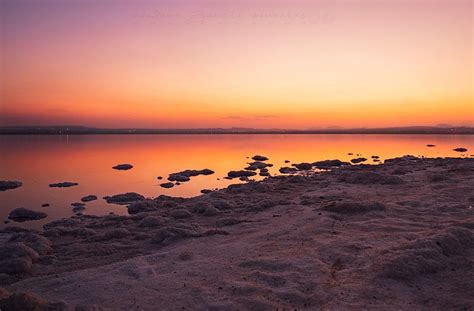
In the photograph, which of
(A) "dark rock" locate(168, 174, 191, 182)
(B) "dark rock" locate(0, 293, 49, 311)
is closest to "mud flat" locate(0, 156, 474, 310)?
(B) "dark rock" locate(0, 293, 49, 311)

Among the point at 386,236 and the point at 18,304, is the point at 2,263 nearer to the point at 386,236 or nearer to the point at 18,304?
the point at 18,304

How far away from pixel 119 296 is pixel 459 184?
17441 mm

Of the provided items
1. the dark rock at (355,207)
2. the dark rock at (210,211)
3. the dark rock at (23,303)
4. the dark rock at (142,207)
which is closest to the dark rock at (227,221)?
the dark rock at (210,211)

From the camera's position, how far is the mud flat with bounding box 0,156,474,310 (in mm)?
7113

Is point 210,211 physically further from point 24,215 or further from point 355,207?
point 24,215

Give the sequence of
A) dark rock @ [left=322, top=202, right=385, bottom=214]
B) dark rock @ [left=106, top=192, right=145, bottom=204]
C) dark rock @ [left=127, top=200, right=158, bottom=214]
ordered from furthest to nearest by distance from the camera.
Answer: dark rock @ [left=106, top=192, right=145, bottom=204]
dark rock @ [left=127, top=200, right=158, bottom=214]
dark rock @ [left=322, top=202, right=385, bottom=214]

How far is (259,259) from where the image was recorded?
30.3 feet

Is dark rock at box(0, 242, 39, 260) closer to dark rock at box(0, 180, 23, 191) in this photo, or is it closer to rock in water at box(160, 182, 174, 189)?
rock in water at box(160, 182, 174, 189)

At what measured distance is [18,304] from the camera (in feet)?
21.5

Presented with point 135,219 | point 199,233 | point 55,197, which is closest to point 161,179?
point 55,197

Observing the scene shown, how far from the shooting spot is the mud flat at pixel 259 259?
7.11 meters

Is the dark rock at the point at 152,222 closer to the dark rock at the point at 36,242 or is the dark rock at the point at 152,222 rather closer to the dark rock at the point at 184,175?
the dark rock at the point at 36,242

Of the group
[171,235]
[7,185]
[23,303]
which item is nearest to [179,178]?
[7,185]

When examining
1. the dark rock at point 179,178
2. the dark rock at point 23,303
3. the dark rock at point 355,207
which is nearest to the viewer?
the dark rock at point 23,303
